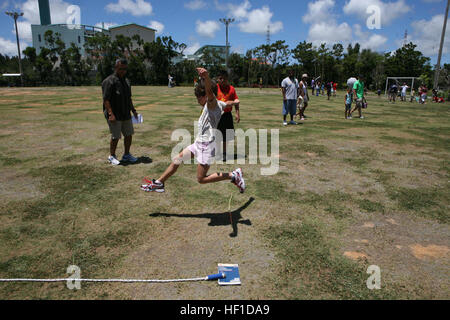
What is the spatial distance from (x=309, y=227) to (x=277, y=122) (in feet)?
27.6

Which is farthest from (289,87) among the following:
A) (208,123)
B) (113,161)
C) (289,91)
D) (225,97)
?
(208,123)

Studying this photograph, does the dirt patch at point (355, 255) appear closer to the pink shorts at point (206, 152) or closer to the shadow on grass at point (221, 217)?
the shadow on grass at point (221, 217)

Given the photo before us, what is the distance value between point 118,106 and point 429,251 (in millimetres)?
5484

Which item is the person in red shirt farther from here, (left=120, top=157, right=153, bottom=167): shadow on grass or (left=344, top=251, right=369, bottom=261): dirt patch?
(left=344, top=251, right=369, bottom=261): dirt patch

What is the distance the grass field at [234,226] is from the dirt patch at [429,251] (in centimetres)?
1

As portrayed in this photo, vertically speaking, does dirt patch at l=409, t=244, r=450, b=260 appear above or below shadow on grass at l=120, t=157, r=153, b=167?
below

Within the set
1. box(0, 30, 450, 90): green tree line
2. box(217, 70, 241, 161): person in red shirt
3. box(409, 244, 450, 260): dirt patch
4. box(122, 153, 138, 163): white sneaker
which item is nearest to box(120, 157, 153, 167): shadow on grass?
box(122, 153, 138, 163): white sneaker

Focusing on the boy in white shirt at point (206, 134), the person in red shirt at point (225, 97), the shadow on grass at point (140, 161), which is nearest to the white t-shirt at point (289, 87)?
the person in red shirt at point (225, 97)

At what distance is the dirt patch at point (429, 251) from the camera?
3.23 m

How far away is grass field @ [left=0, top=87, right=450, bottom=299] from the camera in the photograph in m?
2.78

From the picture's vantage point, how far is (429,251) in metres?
3.32

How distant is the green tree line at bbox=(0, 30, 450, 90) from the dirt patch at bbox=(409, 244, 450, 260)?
44661mm

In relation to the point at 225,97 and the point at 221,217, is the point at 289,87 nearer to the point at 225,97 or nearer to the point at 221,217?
the point at 225,97
